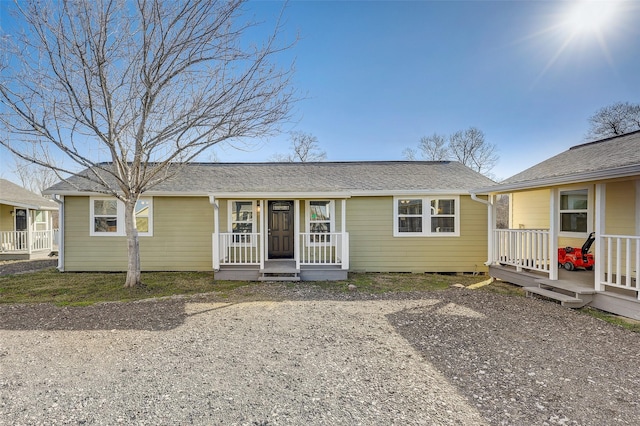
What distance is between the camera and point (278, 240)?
9289mm

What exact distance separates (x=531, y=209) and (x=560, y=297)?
4.87 m

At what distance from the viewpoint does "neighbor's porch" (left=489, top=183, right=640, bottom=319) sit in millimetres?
4801

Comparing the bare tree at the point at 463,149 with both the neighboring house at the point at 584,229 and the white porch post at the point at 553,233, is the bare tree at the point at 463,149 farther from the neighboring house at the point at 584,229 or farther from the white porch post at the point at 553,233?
the white porch post at the point at 553,233

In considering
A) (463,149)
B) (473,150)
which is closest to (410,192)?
(463,149)

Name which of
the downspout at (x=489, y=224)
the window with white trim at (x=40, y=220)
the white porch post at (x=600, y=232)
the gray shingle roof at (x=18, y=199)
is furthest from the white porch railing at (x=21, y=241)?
the white porch post at (x=600, y=232)

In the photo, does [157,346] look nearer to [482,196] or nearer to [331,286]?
[331,286]

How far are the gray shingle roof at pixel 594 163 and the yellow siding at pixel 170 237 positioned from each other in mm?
8059

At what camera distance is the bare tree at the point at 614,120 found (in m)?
19.8

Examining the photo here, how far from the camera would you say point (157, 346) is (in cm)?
380

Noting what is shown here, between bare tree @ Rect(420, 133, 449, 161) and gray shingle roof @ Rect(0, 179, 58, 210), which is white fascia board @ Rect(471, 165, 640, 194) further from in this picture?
bare tree @ Rect(420, 133, 449, 161)

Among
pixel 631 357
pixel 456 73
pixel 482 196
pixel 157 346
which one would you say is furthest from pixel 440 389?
pixel 456 73

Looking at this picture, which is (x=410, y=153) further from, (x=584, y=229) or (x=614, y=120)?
(x=584, y=229)

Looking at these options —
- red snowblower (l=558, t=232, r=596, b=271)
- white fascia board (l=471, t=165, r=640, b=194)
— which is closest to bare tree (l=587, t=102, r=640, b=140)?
red snowblower (l=558, t=232, r=596, b=271)

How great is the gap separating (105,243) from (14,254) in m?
6.46
